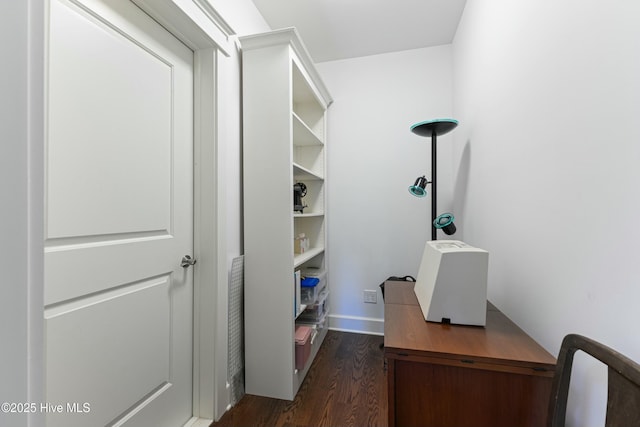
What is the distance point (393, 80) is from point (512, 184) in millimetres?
1631

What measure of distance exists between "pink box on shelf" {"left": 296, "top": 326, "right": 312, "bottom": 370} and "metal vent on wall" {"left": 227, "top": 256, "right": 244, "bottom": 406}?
0.35 m

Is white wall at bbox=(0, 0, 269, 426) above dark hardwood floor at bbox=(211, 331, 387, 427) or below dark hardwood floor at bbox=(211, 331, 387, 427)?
above

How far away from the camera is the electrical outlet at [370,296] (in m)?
2.41

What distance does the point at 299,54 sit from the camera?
5.65 feet

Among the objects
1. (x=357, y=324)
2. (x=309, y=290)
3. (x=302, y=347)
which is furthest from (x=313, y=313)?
(x=357, y=324)

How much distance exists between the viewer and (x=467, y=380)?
82 centimetres

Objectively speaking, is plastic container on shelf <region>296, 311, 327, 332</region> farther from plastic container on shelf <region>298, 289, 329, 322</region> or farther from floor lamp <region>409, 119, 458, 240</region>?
floor lamp <region>409, 119, 458, 240</region>

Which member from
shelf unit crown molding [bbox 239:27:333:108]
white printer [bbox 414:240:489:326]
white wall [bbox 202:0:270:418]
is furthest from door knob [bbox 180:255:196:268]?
shelf unit crown molding [bbox 239:27:333:108]

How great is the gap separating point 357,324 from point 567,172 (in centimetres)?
203

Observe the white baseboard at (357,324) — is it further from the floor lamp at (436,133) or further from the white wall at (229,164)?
the white wall at (229,164)

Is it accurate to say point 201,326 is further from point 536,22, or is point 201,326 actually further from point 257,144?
point 536,22

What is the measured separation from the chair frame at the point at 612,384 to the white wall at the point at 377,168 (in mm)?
1677

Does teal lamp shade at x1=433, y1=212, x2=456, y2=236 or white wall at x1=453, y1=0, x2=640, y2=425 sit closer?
white wall at x1=453, y1=0, x2=640, y2=425

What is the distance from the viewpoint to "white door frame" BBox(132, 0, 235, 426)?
142cm
